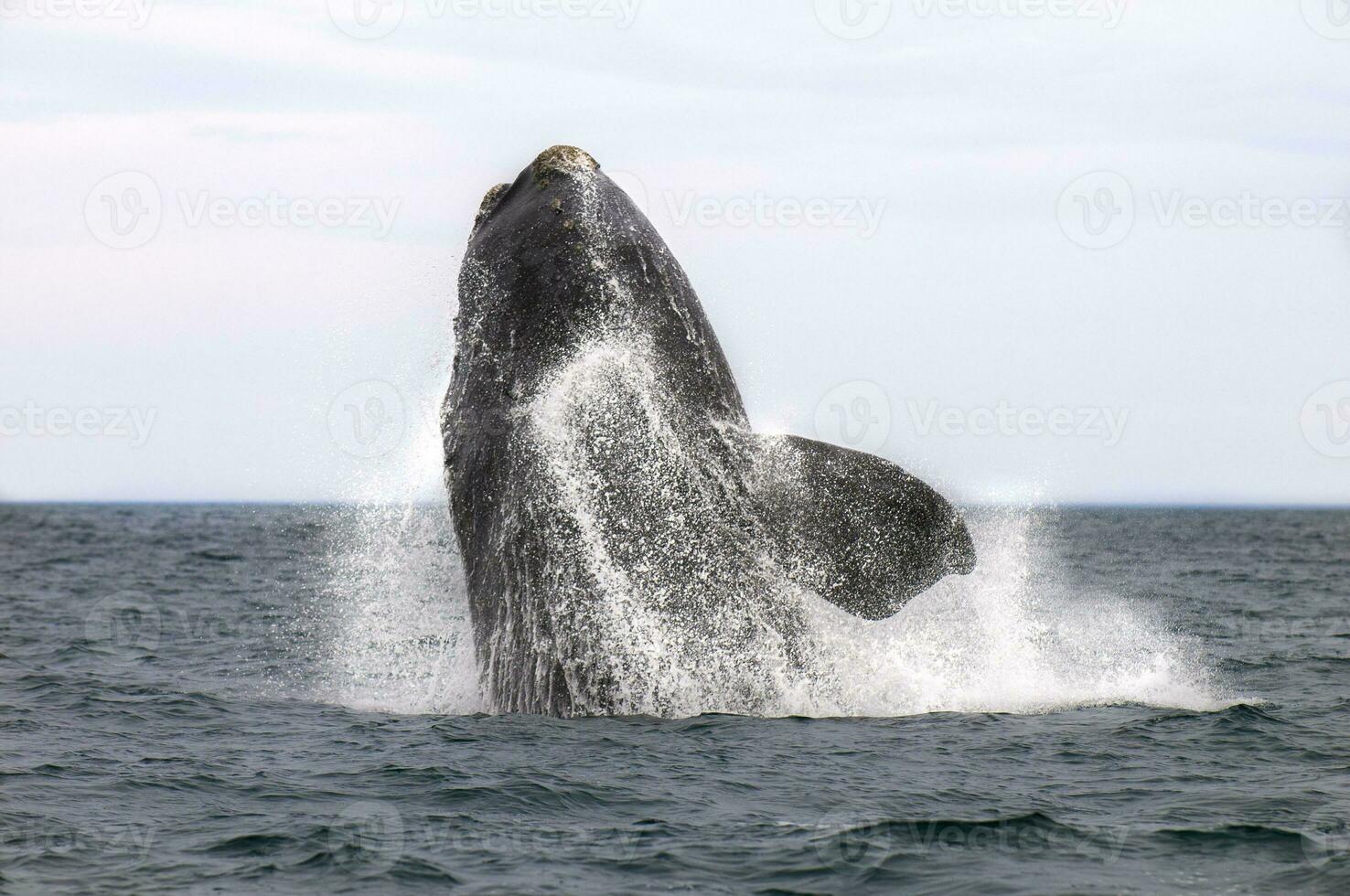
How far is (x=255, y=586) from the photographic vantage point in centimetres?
3403

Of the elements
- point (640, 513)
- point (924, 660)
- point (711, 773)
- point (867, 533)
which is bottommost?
point (711, 773)

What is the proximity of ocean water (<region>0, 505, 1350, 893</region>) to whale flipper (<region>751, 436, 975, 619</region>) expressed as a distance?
1.78 feet

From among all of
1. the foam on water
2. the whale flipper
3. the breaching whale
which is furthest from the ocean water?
the whale flipper

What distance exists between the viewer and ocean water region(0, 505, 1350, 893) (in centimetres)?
736

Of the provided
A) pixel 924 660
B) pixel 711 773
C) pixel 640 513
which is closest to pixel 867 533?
pixel 640 513

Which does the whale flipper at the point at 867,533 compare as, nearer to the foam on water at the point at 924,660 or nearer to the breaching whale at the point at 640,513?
the breaching whale at the point at 640,513

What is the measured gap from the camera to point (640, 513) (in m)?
10.1

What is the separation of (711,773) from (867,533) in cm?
206

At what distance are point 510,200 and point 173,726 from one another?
5.34 meters

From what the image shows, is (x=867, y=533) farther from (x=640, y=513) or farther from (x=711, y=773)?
(x=711, y=773)

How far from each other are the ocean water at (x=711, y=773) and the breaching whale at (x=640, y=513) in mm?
372

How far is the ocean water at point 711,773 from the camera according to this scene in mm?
7359

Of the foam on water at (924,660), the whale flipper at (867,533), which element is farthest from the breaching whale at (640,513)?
the foam on water at (924,660)

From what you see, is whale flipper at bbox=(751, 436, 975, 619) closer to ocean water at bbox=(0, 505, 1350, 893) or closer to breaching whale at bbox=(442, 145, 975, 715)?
breaching whale at bbox=(442, 145, 975, 715)
